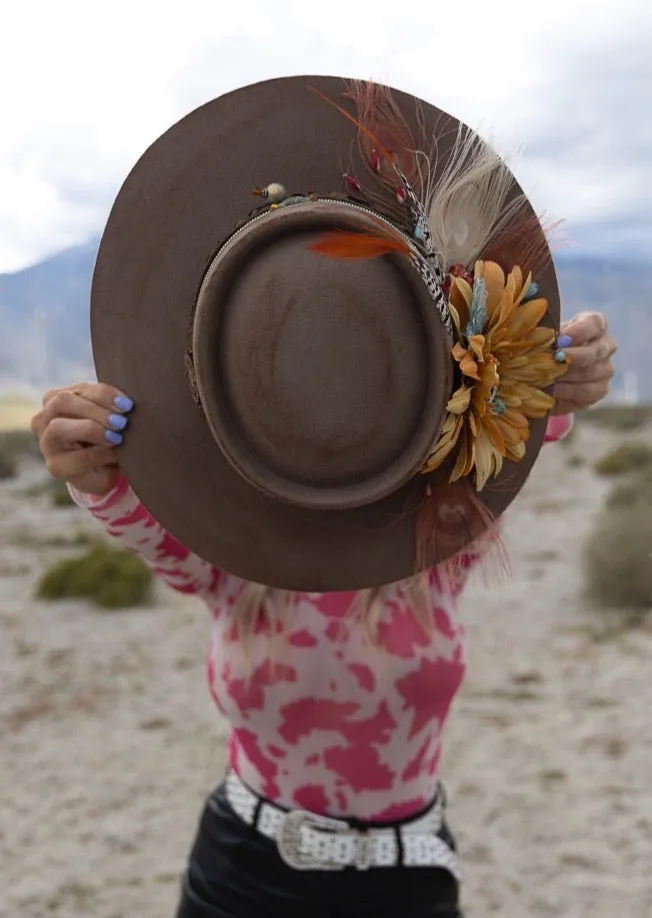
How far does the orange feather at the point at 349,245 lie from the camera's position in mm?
867

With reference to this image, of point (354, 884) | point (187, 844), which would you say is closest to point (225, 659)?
point (354, 884)

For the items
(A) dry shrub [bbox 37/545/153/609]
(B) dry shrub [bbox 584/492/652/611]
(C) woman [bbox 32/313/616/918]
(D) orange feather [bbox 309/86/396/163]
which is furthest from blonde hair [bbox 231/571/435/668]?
(A) dry shrub [bbox 37/545/153/609]

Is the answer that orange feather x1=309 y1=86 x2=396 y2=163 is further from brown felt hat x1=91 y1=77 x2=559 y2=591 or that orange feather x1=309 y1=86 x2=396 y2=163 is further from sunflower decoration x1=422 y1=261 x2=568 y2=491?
sunflower decoration x1=422 y1=261 x2=568 y2=491

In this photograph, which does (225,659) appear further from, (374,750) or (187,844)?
(187,844)

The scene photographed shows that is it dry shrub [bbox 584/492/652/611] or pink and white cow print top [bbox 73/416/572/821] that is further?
dry shrub [bbox 584/492/652/611]

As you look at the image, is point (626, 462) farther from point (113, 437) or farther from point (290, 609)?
point (113, 437)

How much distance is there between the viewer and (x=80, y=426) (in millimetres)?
1018

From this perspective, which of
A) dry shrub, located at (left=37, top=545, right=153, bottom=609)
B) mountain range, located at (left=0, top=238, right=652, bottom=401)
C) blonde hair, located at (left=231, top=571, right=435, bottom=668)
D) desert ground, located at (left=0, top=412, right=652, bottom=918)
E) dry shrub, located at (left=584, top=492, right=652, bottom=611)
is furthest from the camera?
dry shrub, located at (left=37, top=545, right=153, bottom=609)

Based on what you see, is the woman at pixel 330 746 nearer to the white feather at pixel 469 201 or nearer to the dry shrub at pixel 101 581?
the white feather at pixel 469 201

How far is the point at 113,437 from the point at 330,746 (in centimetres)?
57

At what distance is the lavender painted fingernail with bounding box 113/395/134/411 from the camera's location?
3.34 feet

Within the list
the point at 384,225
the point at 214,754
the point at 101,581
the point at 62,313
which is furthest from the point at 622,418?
the point at 384,225

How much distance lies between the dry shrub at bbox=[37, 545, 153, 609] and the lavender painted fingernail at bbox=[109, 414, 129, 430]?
5591 mm

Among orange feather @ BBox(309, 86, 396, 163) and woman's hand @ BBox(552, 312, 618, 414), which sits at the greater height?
orange feather @ BBox(309, 86, 396, 163)
